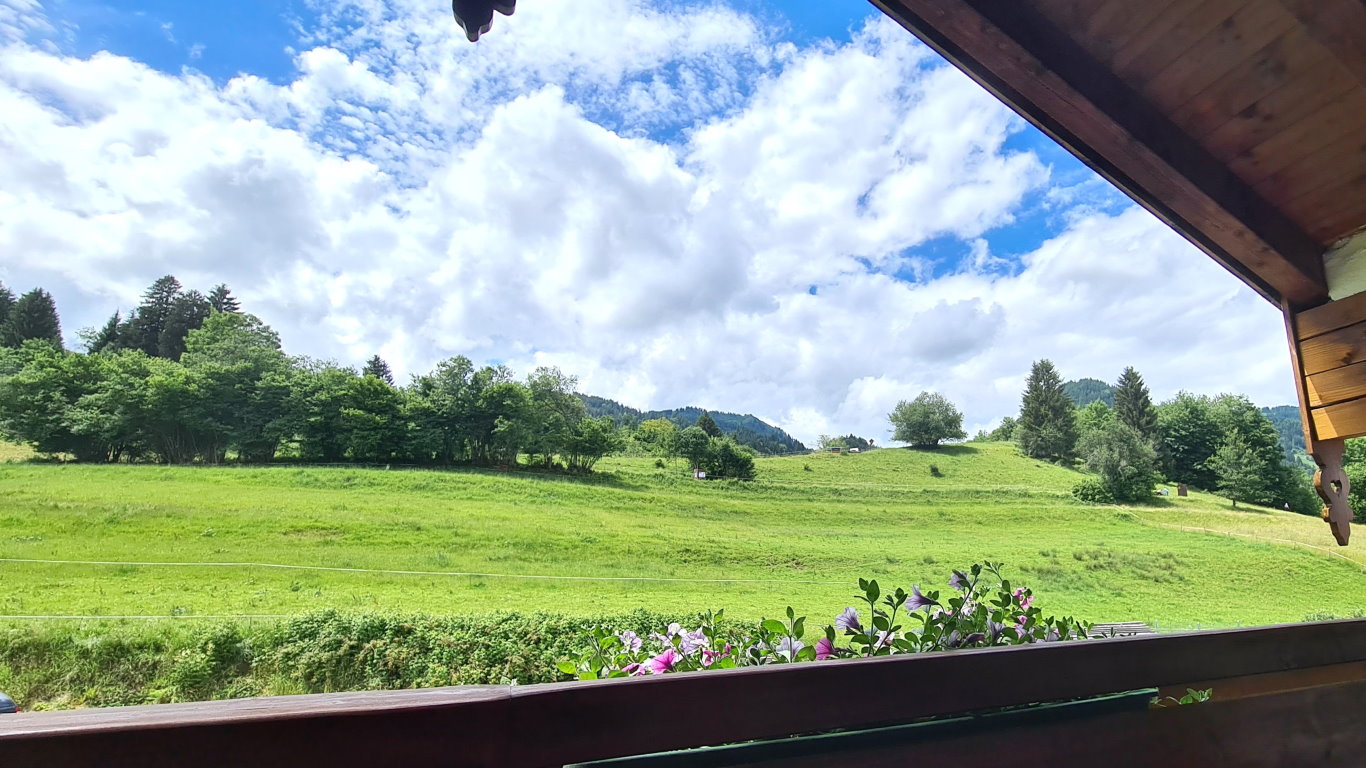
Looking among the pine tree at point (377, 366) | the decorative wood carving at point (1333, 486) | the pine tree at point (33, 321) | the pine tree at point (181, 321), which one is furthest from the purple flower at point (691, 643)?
the pine tree at point (377, 366)

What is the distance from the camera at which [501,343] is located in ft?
34.5

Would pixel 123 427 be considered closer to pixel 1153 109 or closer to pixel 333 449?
pixel 333 449

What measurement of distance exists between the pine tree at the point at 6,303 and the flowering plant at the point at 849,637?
7.73 meters

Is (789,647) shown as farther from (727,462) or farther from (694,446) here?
(694,446)

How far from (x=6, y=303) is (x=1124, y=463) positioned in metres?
17.0

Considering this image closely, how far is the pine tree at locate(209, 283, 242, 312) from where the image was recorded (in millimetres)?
8539

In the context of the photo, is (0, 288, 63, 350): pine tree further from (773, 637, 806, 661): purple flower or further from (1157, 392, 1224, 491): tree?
(1157, 392, 1224, 491): tree

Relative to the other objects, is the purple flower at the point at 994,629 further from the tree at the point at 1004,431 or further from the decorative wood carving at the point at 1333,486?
the tree at the point at 1004,431

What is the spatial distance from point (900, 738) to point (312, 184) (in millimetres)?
5299

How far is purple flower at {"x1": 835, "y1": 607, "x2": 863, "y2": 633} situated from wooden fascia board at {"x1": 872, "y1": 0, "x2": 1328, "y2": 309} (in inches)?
30.2

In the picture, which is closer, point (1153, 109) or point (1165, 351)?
point (1153, 109)

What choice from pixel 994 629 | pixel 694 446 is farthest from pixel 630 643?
pixel 694 446

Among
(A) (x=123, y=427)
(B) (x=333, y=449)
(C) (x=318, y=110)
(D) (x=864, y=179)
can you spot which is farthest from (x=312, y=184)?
(D) (x=864, y=179)

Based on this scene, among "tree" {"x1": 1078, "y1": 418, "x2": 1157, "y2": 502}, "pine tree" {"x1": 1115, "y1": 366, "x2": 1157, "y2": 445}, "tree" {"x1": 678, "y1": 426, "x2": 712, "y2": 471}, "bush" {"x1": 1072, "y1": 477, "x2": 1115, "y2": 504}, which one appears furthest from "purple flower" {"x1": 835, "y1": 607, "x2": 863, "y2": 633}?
"pine tree" {"x1": 1115, "y1": 366, "x2": 1157, "y2": 445}
